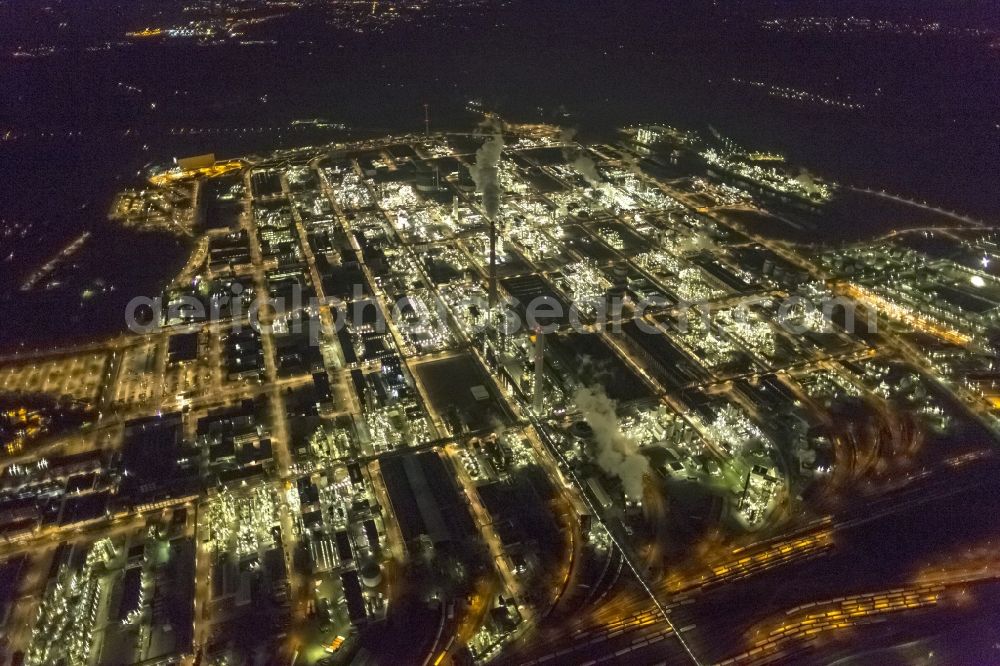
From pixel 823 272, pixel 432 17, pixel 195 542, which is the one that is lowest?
pixel 195 542

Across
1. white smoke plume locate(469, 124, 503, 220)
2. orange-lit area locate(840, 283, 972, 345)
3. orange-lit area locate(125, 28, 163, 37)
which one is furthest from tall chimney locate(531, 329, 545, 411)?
orange-lit area locate(125, 28, 163, 37)

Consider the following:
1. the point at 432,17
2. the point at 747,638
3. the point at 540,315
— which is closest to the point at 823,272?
the point at 540,315

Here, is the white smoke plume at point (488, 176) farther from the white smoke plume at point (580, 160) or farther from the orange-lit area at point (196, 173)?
the orange-lit area at point (196, 173)

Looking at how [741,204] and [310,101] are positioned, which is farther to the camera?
[310,101]

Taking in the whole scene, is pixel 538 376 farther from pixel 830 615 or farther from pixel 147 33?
pixel 147 33

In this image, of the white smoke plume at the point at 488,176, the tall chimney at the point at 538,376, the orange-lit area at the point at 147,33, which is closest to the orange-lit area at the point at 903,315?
the tall chimney at the point at 538,376

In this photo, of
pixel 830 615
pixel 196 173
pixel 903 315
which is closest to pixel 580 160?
pixel 903 315

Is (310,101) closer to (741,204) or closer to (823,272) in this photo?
(741,204)
